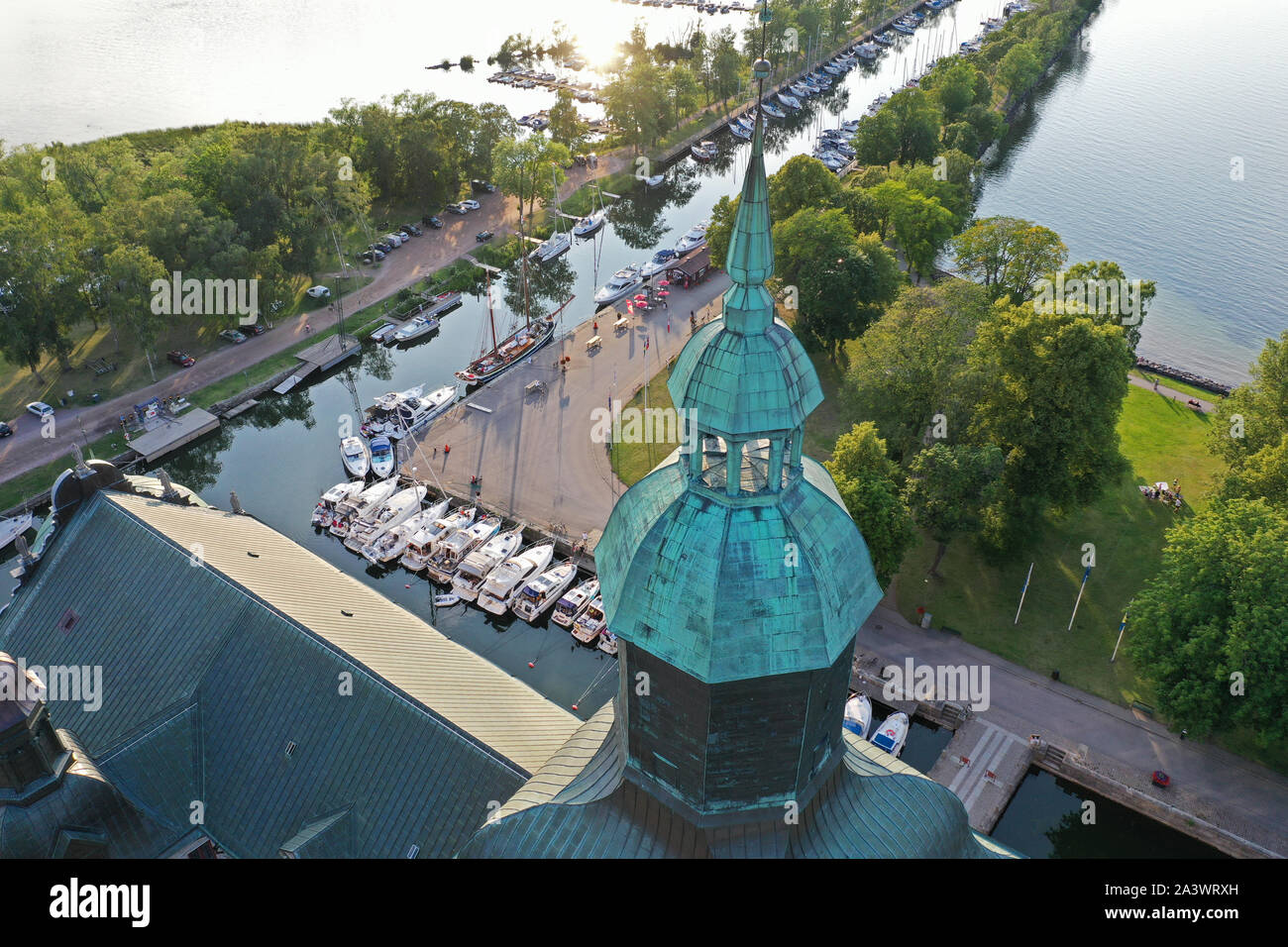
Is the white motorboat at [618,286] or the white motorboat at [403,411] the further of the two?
the white motorboat at [618,286]

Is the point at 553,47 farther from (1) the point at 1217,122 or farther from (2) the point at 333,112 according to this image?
(1) the point at 1217,122

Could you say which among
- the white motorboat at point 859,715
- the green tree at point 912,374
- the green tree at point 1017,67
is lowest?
the white motorboat at point 859,715

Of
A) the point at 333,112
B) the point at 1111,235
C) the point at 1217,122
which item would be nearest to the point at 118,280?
the point at 333,112

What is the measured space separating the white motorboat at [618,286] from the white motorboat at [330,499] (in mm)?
34381

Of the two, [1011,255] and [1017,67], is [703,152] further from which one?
[1011,255]

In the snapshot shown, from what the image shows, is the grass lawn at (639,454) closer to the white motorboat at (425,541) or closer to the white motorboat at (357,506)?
the white motorboat at (425,541)

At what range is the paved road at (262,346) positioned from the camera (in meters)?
67.9

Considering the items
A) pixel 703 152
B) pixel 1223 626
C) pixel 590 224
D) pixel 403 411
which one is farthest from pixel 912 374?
pixel 703 152

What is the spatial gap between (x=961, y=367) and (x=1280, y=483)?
17135 millimetres

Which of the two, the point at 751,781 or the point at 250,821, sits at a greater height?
the point at 751,781

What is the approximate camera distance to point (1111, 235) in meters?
105

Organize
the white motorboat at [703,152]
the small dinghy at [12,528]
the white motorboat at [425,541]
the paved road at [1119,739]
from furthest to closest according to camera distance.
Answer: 1. the white motorboat at [703,152]
2. the small dinghy at [12,528]
3. the white motorboat at [425,541]
4. the paved road at [1119,739]

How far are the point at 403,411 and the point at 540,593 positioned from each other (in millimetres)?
22175

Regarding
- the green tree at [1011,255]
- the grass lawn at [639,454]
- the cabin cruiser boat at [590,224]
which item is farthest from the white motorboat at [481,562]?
the cabin cruiser boat at [590,224]
